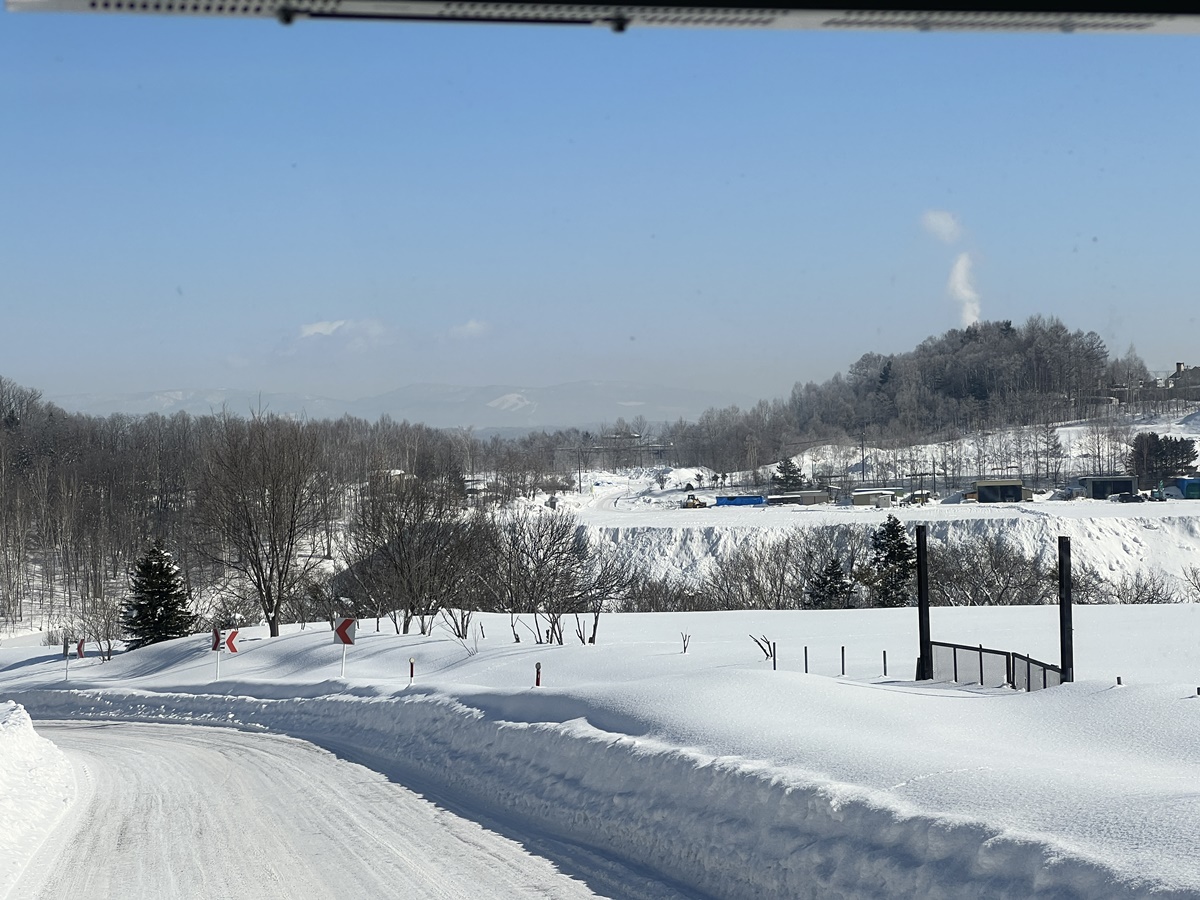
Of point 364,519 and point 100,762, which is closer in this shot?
point 100,762

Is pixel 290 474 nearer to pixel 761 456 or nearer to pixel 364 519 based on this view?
pixel 364 519

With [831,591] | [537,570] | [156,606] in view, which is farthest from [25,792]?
[831,591]

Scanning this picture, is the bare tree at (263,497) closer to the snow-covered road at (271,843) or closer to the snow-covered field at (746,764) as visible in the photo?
the snow-covered field at (746,764)

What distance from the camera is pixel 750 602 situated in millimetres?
68000

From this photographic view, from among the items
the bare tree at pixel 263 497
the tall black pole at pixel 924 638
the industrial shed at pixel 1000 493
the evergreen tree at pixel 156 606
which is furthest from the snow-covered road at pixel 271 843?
the industrial shed at pixel 1000 493

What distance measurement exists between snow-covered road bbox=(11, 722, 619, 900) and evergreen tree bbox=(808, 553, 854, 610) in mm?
46608

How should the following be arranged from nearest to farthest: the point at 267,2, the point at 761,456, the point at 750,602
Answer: the point at 267,2, the point at 750,602, the point at 761,456

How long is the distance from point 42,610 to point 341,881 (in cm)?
8233

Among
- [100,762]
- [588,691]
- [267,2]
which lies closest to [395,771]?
[588,691]

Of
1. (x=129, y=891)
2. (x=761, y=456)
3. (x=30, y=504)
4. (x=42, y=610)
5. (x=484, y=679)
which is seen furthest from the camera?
(x=761, y=456)

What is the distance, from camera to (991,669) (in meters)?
23.5

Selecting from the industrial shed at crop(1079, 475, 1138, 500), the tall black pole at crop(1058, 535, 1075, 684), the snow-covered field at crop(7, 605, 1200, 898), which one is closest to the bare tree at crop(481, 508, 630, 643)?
the snow-covered field at crop(7, 605, 1200, 898)

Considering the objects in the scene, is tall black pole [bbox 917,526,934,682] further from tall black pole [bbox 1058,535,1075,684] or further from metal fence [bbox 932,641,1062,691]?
tall black pole [bbox 1058,535,1075,684]

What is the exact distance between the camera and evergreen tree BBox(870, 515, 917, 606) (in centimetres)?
6162
